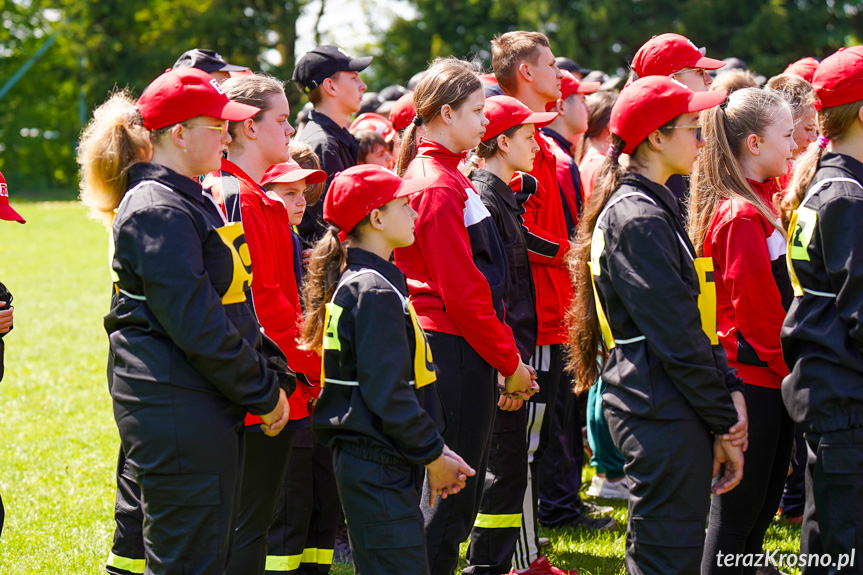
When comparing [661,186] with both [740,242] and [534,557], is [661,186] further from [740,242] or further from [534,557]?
[534,557]

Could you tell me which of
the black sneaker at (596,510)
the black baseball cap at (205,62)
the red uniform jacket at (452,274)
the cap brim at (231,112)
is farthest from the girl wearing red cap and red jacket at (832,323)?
the black baseball cap at (205,62)

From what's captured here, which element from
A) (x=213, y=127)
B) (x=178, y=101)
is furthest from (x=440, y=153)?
(x=178, y=101)

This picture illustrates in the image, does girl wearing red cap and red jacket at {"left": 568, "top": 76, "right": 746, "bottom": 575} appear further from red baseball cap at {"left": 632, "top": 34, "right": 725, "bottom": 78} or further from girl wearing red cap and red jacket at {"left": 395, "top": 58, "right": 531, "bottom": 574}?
red baseball cap at {"left": 632, "top": 34, "right": 725, "bottom": 78}

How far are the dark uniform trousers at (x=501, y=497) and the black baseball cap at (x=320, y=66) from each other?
8.76 feet

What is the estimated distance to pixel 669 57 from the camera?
17.3 ft

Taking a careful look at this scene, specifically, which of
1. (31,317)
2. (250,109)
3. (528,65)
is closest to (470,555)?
(250,109)

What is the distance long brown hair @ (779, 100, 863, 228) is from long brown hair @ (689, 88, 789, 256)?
23cm

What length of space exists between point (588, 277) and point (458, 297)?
56 centimetres

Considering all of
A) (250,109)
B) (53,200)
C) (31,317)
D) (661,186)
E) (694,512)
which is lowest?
(53,200)

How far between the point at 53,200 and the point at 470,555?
112 ft

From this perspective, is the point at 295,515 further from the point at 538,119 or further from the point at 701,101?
the point at 701,101

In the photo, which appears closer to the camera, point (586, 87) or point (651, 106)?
point (651, 106)

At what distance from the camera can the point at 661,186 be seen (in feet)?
11.4

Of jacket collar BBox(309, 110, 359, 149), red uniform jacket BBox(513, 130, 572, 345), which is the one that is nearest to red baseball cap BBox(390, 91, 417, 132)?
jacket collar BBox(309, 110, 359, 149)
